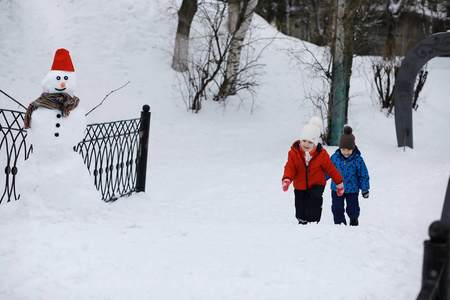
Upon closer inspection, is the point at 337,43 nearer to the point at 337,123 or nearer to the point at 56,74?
the point at 337,123

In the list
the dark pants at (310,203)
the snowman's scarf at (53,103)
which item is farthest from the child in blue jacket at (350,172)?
the snowman's scarf at (53,103)

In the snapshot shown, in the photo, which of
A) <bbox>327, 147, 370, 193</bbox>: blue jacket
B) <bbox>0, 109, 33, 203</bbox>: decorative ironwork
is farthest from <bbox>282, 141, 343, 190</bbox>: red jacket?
<bbox>0, 109, 33, 203</bbox>: decorative ironwork

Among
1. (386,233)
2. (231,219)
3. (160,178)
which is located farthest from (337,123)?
(386,233)

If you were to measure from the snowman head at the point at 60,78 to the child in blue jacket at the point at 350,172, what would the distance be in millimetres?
2889

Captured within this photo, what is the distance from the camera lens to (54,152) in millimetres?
5410

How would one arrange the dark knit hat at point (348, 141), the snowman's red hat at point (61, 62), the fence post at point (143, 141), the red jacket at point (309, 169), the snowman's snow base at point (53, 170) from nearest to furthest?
the snowman's snow base at point (53, 170), the snowman's red hat at point (61, 62), the red jacket at point (309, 169), the dark knit hat at point (348, 141), the fence post at point (143, 141)

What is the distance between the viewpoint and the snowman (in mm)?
5336

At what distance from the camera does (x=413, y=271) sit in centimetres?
439

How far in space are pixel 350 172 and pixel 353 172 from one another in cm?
3

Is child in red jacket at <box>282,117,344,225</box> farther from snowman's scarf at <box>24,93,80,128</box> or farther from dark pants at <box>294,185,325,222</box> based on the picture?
snowman's scarf at <box>24,93,80,128</box>

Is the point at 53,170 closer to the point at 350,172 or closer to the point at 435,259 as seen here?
the point at 350,172

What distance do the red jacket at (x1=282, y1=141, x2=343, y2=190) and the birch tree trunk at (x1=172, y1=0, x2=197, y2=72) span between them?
879cm

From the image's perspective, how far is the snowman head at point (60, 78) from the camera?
539 cm

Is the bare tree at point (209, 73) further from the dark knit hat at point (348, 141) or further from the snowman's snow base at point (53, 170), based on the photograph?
the snowman's snow base at point (53, 170)
